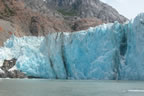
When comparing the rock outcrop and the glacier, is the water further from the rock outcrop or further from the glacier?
the rock outcrop

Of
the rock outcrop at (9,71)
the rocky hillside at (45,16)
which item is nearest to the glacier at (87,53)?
the rock outcrop at (9,71)

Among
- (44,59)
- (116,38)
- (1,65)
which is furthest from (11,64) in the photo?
(116,38)

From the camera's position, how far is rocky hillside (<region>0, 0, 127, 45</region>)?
6227cm

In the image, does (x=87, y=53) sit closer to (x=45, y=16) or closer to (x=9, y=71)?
(x=9, y=71)

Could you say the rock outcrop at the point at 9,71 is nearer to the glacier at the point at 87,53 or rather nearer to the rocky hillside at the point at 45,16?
the glacier at the point at 87,53

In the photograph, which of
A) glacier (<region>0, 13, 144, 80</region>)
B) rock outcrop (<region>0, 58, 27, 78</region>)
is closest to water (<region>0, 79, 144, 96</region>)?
glacier (<region>0, 13, 144, 80</region>)

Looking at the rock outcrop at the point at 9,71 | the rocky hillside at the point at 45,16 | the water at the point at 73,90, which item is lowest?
the rock outcrop at the point at 9,71

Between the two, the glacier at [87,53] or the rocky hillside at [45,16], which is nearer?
the glacier at [87,53]

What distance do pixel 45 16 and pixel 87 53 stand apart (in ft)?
148

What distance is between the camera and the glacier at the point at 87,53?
1144 inches

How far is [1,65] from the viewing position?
36969 mm

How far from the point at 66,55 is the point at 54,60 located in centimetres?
173

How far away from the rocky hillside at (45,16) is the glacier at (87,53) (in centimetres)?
1341

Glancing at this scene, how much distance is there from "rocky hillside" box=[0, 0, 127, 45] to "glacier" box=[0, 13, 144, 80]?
13413 mm
